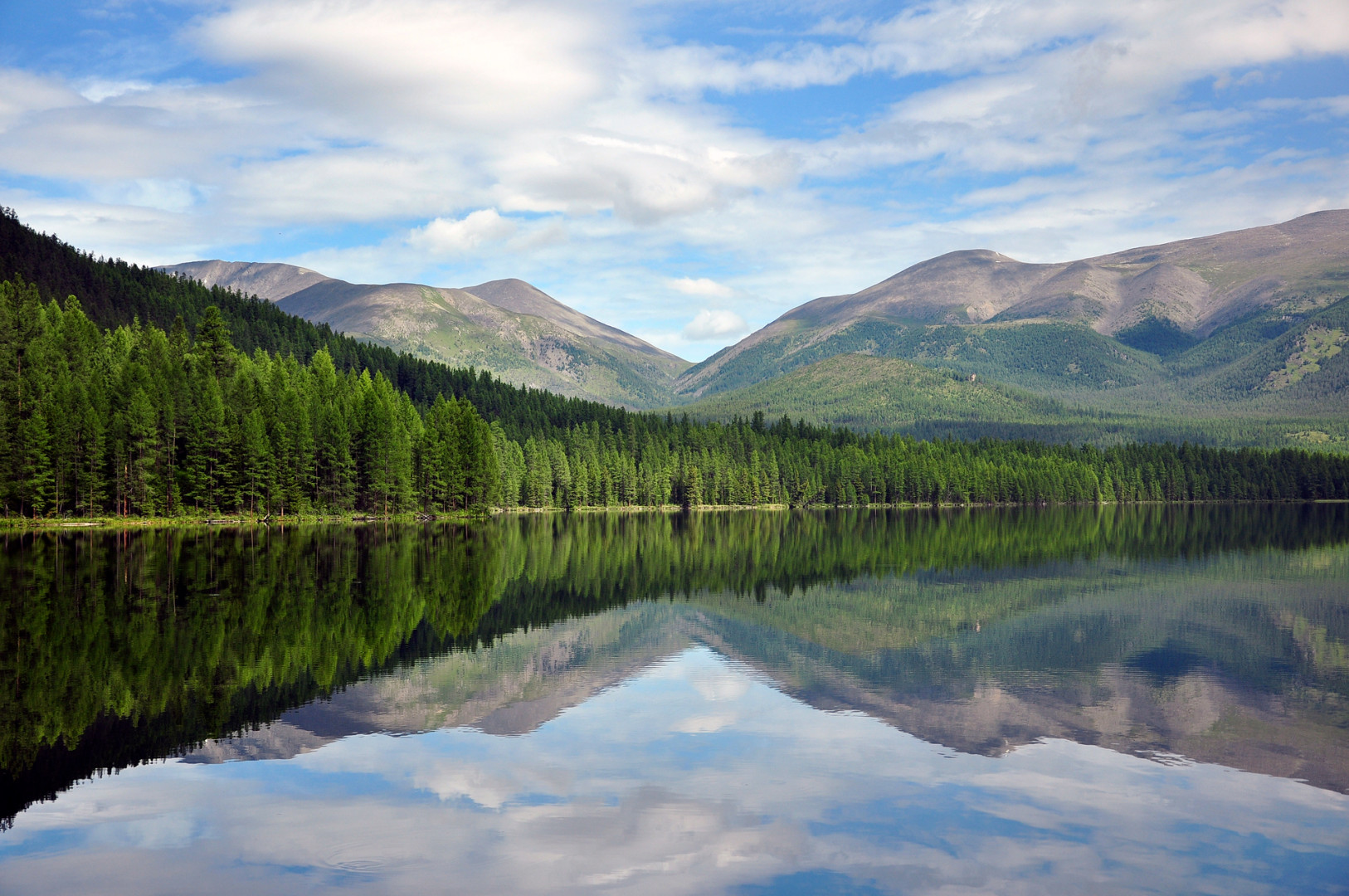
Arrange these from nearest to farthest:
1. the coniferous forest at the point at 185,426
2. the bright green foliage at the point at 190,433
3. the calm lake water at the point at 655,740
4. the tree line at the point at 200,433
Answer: the calm lake water at the point at 655,740, the bright green foliage at the point at 190,433, the tree line at the point at 200,433, the coniferous forest at the point at 185,426

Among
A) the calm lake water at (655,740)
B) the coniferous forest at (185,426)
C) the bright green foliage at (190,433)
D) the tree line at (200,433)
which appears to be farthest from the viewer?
the coniferous forest at (185,426)

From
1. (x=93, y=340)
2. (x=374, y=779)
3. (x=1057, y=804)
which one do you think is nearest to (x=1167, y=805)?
(x=1057, y=804)

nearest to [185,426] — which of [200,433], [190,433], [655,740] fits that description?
[190,433]

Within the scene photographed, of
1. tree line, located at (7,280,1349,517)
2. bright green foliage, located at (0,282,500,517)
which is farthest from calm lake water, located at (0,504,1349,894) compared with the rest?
bright green foliage, located at (0,282,500,517)

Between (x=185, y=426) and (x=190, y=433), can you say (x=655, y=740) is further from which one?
(x=185, y=426)

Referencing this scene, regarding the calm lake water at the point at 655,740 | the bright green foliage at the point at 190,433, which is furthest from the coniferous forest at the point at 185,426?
the calm lake water at the point at 655,740

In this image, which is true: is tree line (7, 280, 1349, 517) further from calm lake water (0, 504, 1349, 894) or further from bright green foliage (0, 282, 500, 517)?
calm lake water (0, 504, 1349, 894)

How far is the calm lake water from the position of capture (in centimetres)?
1480

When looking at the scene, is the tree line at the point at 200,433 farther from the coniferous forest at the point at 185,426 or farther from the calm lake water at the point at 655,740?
the calm lake water at the point at 655,740

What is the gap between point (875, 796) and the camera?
18078mm

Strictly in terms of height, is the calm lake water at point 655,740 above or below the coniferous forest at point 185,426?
below

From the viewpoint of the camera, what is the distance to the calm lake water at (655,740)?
14.8 metres

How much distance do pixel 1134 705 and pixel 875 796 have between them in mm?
12086

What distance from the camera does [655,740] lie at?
2223cm
